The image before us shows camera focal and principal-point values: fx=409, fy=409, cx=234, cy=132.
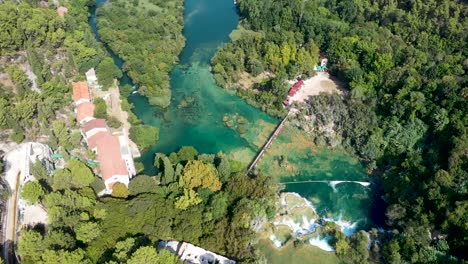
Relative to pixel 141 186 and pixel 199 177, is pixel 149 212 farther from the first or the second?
pixel 199 177

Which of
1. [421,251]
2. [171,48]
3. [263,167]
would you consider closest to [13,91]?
[171,48]

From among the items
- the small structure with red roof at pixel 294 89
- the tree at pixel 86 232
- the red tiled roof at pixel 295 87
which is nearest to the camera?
the tree at pixel 86 232

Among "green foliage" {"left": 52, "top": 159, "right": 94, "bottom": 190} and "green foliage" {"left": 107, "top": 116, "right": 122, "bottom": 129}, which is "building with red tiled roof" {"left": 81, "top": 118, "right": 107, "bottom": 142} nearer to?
"green foliage" {"left": 107, "top": 116, "right": 122, "bottom": 129}

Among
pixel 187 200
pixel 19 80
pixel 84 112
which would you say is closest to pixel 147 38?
pixel 84 112

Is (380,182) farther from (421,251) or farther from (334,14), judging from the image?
(334,14)

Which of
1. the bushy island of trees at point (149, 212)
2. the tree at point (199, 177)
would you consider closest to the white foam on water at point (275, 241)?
the bushy island of trees at point (149, 212)

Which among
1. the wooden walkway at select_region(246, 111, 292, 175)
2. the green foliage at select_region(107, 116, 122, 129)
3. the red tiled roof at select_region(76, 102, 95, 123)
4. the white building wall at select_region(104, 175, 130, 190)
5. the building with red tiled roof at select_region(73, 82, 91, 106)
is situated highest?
the building with red tiled roof at select_region(73, 82, 91, 106)

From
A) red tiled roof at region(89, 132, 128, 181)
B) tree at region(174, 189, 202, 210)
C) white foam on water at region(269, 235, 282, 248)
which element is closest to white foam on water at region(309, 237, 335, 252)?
white foam on water at region(269, 235, 282, 248)

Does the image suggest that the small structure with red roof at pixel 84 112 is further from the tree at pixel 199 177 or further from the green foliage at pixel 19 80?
the tree at pixel 199 177
